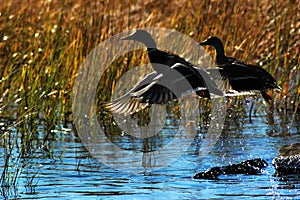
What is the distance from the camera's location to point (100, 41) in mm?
9156

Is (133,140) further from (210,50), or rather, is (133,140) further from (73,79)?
(210,50)

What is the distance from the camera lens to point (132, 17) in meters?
11.5

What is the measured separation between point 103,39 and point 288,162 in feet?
11.6

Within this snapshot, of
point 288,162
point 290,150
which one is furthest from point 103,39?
point 288,162

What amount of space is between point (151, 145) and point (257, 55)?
3404mm

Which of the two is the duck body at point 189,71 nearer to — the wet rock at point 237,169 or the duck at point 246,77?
the duck at point 246,77

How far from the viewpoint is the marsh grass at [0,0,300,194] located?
8125 mm

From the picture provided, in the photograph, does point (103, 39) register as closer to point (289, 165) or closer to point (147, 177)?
point (147, 177)

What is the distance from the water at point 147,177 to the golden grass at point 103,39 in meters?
0.73

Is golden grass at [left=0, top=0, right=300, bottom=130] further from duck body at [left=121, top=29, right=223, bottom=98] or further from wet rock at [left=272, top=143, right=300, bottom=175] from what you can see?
wet rock at [left=272, top=143, right=300, bottom=175]

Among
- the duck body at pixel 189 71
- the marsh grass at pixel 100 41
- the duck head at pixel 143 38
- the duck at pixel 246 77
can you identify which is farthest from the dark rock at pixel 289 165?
the marsh grass at pixel 100 41

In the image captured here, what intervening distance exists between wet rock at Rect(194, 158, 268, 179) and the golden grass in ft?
6.73

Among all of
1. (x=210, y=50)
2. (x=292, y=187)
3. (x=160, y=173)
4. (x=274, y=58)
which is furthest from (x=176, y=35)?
(x=292, y=187)

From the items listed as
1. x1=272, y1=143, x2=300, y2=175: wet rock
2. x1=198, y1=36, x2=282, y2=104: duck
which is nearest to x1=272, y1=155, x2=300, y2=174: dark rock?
x1=272, y1=143, x2=300, y2=175: wet rock
